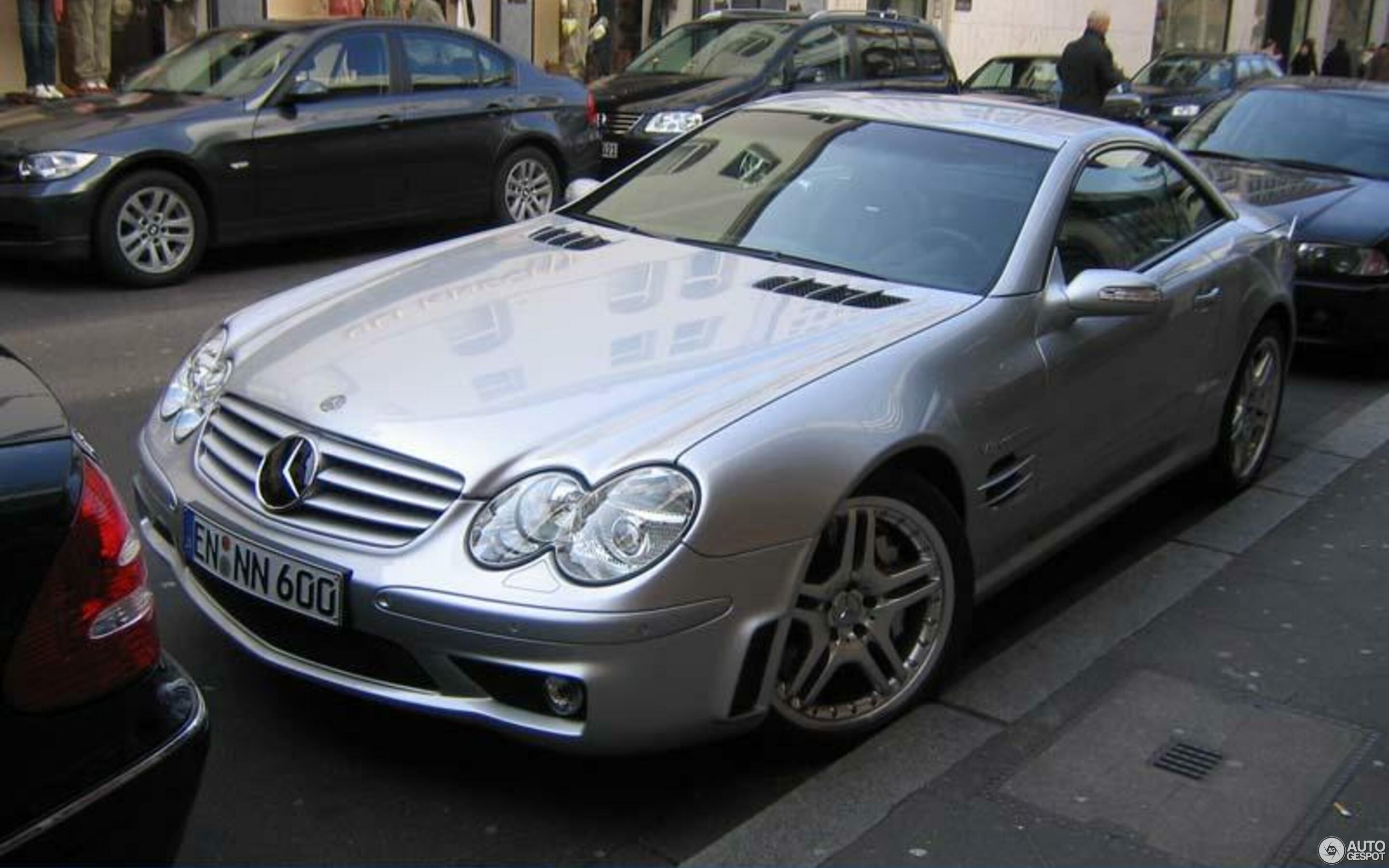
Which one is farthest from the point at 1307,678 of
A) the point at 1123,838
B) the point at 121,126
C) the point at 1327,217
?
the point at 121,126

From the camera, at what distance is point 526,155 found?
444 inches

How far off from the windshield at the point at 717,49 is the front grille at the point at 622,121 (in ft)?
3.20

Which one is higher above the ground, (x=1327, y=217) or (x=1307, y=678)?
(x=1327, y=217)

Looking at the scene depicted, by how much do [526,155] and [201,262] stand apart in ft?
8.49

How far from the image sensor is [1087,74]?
1437 centimetres

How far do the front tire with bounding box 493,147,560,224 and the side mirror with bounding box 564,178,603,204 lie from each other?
5.35 metres

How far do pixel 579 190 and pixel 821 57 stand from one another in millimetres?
8560

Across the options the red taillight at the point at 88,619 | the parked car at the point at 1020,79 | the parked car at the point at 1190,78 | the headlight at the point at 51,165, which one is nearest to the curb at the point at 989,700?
the red taillight at the point at 88,619

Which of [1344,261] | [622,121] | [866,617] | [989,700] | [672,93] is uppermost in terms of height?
[672,93]

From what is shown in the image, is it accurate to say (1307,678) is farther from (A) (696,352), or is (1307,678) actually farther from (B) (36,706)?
(B) (36,706)

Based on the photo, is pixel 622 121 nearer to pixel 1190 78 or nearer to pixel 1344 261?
pixel 1344 261

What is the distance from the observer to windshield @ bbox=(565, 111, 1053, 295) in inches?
180

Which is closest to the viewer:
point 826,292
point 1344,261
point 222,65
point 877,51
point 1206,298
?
point 826,292

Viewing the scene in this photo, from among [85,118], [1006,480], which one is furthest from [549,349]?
[85,118]
